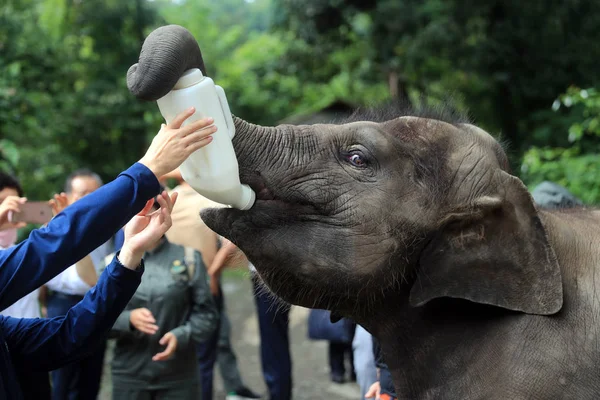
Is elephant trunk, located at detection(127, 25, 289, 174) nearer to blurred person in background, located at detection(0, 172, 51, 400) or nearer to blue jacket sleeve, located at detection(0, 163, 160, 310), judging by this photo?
blue jacket sleeve, located at detection(0, 163, 160, 310)

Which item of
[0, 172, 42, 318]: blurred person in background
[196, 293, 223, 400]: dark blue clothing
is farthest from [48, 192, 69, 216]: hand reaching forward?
[196, 293, 223, 400]: dark blue clothing

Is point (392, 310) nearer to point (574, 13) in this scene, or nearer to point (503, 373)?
point (503, 373)

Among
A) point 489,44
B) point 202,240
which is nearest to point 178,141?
point 202,240

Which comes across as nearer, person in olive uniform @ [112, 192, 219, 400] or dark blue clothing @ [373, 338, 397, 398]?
dark blue clothing @ [373, 338, 397, 398]

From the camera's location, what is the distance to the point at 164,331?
471 cm

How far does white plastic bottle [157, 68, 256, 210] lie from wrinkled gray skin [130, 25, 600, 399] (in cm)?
12

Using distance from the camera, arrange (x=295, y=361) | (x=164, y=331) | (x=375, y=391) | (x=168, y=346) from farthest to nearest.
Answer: (x=295, y=361) < (x=164, y=331) < (x=168, y=346) < (x=375, y=391)

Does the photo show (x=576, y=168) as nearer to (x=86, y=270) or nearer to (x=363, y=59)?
(x=86, y=270)

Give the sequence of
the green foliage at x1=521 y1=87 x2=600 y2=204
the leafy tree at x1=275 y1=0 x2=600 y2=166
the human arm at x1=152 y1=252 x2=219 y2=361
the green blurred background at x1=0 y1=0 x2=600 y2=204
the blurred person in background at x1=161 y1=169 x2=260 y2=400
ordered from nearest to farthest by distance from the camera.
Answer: the human arm at x1=152 y1=252 x2=219 y2=361
the blurred person in background at x1=161 y1=169 x2=260 y2=400
the green foliage at x1=521 y1=87 x2=600 y2=204
the green blurred background at x1=0 y1=0 x2=600 y2=204
the leafy tree at x1=275 y1=0 x2=600 y2=166

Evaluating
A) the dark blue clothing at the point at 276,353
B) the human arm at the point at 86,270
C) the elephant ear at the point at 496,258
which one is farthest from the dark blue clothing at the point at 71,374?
the elephant ear at the point at 496,258

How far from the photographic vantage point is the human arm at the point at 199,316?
4.62 m

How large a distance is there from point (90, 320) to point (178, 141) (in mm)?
903

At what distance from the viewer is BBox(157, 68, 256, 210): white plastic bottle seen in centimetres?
231

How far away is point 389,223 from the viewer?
2.49 metres
